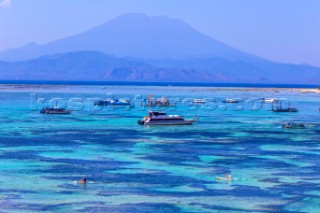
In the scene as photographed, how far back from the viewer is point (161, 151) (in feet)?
146

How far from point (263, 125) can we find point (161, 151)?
25.9 meters

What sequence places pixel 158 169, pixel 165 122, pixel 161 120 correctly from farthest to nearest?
1. pixel 165 122
2. pixel 161 120
3. pixel 158 169

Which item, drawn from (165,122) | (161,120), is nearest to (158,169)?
(161,120)

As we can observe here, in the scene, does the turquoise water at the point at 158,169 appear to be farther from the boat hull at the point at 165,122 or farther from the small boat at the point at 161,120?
the small boat at the point at 161,120

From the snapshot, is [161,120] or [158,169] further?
[161,120]

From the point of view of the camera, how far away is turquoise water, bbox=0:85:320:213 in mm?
28656

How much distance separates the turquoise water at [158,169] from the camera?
28656 mm

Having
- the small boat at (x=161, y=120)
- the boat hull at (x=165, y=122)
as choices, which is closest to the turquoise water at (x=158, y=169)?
the boat hull at (x=165, y=122)

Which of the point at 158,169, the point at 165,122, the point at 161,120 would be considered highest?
the point at 161,120

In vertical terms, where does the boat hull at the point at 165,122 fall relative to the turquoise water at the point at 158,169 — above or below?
above

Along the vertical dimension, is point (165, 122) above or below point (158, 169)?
above

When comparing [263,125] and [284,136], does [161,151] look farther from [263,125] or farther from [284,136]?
[263,125]

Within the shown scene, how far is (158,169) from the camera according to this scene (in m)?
36.7

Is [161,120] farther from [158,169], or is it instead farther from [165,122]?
[158,169]
